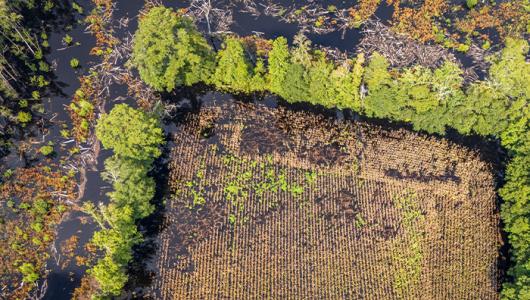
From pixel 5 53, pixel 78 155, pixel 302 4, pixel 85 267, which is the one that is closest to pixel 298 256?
pixel 85 267

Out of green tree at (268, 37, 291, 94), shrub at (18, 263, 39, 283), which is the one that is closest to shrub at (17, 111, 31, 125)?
shrub at (18, 263, 39, 283)

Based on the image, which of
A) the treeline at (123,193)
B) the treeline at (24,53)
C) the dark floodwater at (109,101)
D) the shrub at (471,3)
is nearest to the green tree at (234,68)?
the dark floodwater at (109,101)

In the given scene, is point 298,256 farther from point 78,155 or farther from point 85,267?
Result: point 78,155

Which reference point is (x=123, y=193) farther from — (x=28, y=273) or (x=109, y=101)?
(x=109, y=101)

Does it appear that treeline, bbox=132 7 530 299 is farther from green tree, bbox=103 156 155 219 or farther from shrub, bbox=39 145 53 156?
shrub, bbox=39 145 53 156

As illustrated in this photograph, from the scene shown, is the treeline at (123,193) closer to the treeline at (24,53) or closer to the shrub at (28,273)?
the shrub at (28,273)

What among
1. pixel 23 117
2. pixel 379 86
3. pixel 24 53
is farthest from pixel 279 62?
→ pixel 24 53
